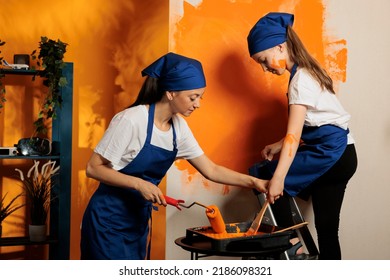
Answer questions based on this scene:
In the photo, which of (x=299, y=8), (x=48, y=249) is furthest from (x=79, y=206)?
(x=299, y=8)

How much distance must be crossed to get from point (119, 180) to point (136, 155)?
0.16m

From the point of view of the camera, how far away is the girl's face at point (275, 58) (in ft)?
8.36

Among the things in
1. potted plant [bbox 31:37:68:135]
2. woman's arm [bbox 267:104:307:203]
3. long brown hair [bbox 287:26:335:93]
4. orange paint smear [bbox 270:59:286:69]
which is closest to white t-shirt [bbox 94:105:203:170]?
woman's arm [bbox 267:104:307:203]

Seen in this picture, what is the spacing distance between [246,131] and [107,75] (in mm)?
1068

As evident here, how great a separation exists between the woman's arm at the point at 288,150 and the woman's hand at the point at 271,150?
0.34 m

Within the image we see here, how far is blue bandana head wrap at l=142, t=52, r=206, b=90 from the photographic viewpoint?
220 centimetres

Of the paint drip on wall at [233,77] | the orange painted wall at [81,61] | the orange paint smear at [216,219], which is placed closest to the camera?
the orange paint smear at [216,219]

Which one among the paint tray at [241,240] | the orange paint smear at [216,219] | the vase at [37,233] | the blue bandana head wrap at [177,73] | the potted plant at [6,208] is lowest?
the vase at [37,233]

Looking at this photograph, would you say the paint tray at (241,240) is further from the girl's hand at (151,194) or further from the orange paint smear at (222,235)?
the girl's hand at (151,194)

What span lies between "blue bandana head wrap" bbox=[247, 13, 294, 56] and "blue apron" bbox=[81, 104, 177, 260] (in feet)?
1.85

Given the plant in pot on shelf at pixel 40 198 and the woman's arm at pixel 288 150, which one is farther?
the plant in pot on shelf at pixel 40 198

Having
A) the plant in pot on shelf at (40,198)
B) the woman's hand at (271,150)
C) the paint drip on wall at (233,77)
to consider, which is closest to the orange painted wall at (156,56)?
the paint drip on wall at (233,77)

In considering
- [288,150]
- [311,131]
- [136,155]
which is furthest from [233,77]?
[136,155]

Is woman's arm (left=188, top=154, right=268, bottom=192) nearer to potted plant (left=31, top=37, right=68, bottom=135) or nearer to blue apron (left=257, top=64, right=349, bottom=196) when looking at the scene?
blue apron (left=257, top=64, right=349, bottom=196)
